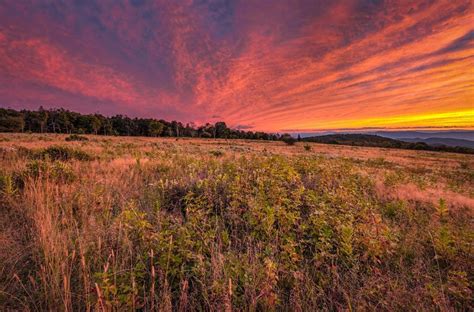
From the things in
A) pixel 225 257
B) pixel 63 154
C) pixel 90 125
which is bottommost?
pixel 225 257

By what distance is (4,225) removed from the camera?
371cm

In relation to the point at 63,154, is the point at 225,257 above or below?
below

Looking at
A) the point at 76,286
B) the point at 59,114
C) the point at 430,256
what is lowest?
the point at 430,256

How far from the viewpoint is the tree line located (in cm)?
7354

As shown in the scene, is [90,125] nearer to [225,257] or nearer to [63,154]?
[63,154]

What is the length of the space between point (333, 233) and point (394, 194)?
564 cm

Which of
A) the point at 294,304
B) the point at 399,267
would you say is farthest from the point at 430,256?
the point at 294,304

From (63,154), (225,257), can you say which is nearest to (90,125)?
(63,154)

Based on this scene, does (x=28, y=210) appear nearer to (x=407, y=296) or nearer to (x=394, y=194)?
(x=407, y=296)

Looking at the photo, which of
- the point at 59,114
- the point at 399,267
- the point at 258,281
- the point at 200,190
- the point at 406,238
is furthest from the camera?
the point at 59,114

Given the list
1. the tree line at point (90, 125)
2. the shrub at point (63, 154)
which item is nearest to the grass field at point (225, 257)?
the shrub at point (63, 154)

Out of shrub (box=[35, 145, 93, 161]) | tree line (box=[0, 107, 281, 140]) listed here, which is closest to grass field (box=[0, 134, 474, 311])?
shrub (box=[35, 145, 93, 161])

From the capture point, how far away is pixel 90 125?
83.8 meters

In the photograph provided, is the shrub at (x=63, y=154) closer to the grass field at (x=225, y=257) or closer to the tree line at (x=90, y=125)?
the grass field at (x=225, y=257)
